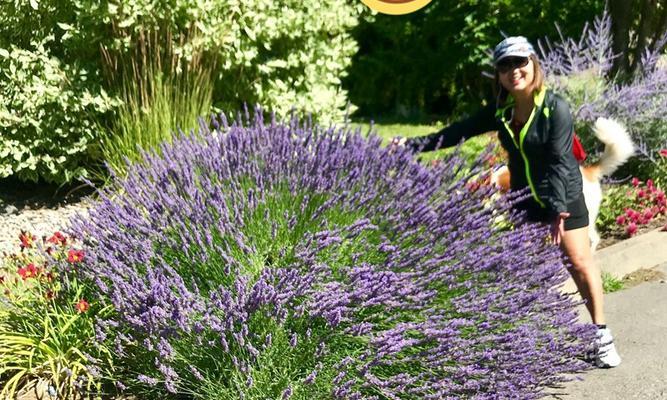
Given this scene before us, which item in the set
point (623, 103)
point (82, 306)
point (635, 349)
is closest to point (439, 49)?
point (623, 103)

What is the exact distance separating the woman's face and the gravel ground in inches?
114

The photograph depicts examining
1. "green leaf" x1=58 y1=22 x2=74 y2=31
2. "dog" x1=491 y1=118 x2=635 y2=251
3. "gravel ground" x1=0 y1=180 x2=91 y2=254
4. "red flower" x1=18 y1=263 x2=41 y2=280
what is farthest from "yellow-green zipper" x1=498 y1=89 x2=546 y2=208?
"green leaf" x1=58 y1=22 x2=74 y2=31

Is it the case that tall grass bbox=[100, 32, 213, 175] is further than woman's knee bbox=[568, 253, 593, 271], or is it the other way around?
tall grass bbox=[100, 32, 213, 175]

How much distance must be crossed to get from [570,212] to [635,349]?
93 cm

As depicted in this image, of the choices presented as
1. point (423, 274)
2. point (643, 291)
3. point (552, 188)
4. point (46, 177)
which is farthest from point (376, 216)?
point (46, 177)

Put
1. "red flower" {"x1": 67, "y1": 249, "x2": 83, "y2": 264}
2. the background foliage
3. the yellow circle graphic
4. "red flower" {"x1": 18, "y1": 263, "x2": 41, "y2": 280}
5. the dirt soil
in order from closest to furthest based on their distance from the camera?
"red flower" {"x1": 67, "y1": 249, "x2": 83, "y2": 264}, "red flower" {"x1": 18, "y1": 263, "x2": 41, "y2": 280}, the yellow circle graphic, the dirt soil, the background foliage

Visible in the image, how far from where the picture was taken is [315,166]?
330 cm

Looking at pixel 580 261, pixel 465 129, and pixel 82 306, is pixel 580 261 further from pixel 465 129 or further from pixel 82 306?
pixel 82 306

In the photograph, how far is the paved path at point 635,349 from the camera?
3729 mm

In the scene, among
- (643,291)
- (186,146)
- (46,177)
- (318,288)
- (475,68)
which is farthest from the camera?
(475,68)

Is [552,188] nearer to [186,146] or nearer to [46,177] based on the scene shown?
[186,146]

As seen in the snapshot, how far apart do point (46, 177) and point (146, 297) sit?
3665 millimetres

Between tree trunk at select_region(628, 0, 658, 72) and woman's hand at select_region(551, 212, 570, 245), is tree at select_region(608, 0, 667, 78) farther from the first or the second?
woman's hand at select_region(551, 212, 570, 245)

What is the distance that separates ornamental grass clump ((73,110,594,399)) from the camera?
8.90 ft
